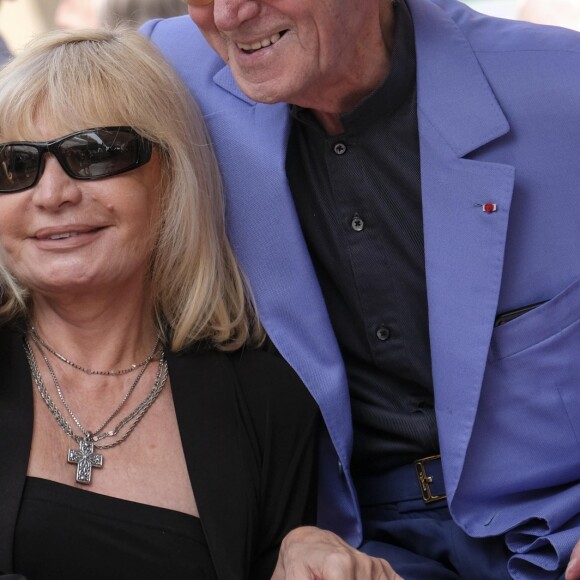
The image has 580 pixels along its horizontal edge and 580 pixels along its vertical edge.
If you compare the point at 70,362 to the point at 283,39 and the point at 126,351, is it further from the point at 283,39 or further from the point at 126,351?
the point at 283,39

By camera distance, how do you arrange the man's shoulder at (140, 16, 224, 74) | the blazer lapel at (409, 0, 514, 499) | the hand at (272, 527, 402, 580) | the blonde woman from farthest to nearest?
the man's shoulder at (140, 16, 224, 74) → the blazer lapel at (409, 0, 514, 499) → the blonde woman → the hand at (272, 527, 402, 580)

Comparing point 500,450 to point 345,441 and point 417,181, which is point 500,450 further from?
point 417,181

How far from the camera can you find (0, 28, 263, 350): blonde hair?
6.90 ft

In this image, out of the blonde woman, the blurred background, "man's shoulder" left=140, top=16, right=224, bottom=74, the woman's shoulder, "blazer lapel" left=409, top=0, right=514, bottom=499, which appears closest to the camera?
the blonde woman

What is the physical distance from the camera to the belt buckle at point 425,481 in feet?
7.63

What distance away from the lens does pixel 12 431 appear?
6.70 feet

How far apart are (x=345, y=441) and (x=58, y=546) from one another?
23.7 inches

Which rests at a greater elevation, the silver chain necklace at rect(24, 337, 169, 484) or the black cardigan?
the silver chain necklace at rect(24, 337, 169, 484)

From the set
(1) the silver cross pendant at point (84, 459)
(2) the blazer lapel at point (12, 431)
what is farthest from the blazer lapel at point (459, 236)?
(2) the blazer lapel at point (12, 431)

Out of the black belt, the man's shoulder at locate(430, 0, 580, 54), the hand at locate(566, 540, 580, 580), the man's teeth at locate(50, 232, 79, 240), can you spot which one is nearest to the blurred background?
the man's shoulder at locate(430, 0, 580, 54)

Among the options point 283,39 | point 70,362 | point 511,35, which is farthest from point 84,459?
point 511,35

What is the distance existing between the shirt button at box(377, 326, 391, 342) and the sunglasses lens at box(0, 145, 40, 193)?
2.44 ft

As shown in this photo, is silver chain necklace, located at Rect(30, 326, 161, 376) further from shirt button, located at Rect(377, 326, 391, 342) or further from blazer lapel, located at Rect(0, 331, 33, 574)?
shirt button, located at Rect(377, 326, 391, 342)

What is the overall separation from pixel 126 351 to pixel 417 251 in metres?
0.61
